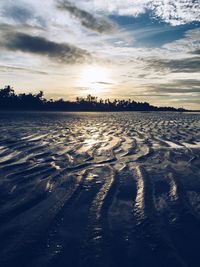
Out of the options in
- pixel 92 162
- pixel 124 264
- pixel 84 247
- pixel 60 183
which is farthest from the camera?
pixel 92 162

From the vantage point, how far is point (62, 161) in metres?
11.6

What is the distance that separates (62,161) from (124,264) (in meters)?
7.59

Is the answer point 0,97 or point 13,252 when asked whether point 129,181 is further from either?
point 0,97

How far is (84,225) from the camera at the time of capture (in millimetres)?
5566

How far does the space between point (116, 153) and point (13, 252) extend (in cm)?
934

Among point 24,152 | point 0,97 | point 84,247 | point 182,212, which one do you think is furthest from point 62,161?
point 0,97

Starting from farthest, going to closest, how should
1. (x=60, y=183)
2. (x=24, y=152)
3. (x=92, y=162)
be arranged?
1. (x=24, y=152)
2. (x=92, y=162)
3. (x=60, y=183)

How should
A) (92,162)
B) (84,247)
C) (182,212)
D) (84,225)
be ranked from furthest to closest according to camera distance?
1. (92,162)
2. (182,212)
3. (84,225)
4. (84,247)

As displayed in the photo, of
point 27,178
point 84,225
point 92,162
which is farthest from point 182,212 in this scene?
point 92,162

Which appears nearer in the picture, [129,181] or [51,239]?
[51,239]

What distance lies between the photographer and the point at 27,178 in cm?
892

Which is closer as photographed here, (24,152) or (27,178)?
(27,178)

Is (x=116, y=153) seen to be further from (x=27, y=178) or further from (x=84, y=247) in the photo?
(x=84, y=247)

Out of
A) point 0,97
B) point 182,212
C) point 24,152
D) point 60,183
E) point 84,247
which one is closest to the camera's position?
point 84,247
